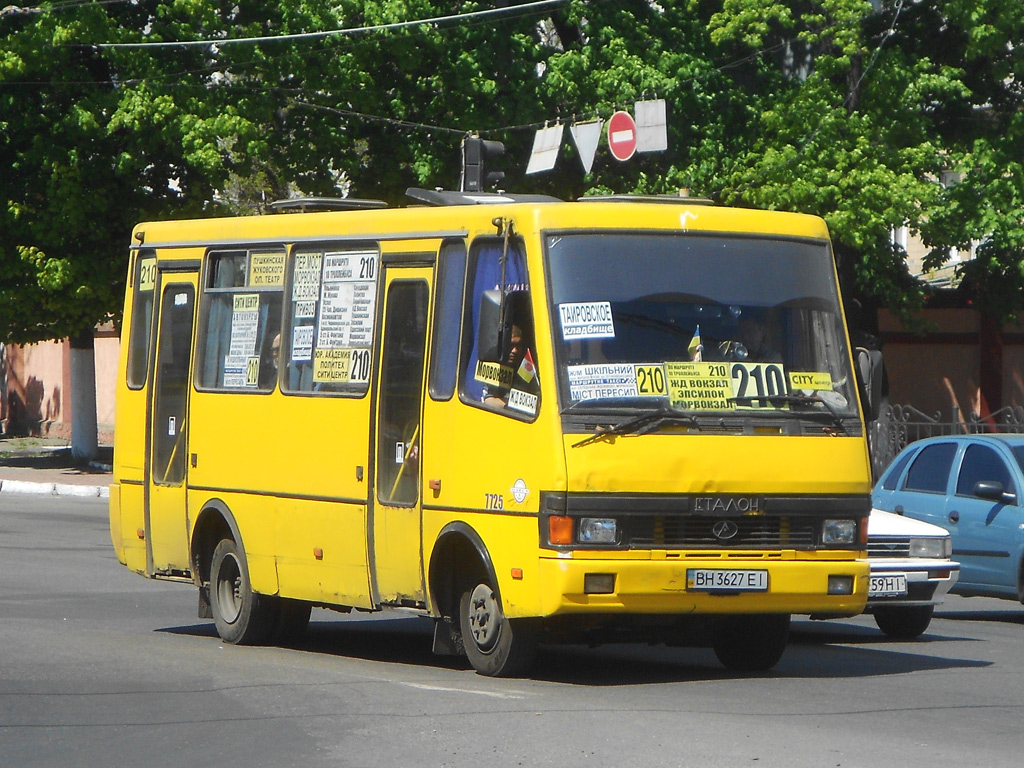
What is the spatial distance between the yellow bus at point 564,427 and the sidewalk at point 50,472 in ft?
52.1

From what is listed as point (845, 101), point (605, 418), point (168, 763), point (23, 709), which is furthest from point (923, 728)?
point (845, 101)

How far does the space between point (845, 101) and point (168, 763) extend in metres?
21.6

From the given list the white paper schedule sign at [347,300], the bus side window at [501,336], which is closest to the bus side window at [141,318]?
the white paper schedule sign at [347,300]

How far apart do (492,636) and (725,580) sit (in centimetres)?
137

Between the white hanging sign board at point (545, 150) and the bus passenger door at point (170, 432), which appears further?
the white hanging sign board at point (545, 150)

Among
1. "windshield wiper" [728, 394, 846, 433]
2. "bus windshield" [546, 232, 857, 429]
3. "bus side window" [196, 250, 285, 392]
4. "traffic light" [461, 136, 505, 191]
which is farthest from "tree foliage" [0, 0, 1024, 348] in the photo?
"windshield wiper" [728, 394, 846, 433]

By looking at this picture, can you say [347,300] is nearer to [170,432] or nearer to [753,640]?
[170,432]

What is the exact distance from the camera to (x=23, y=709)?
8.53 m

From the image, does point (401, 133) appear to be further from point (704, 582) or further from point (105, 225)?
point (704, 582)

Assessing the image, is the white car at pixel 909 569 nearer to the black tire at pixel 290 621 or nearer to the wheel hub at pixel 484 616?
the wheel hub at pixel 484 616

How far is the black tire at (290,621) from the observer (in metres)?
11.9

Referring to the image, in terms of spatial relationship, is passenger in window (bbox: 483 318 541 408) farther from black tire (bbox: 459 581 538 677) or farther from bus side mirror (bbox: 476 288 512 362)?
black tire (bbox: 459 581 538 677)

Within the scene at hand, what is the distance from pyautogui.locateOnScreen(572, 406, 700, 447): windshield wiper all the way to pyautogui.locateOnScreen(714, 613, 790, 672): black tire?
163 centimetres

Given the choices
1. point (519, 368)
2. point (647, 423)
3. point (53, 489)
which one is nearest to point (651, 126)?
point (53, 489)
